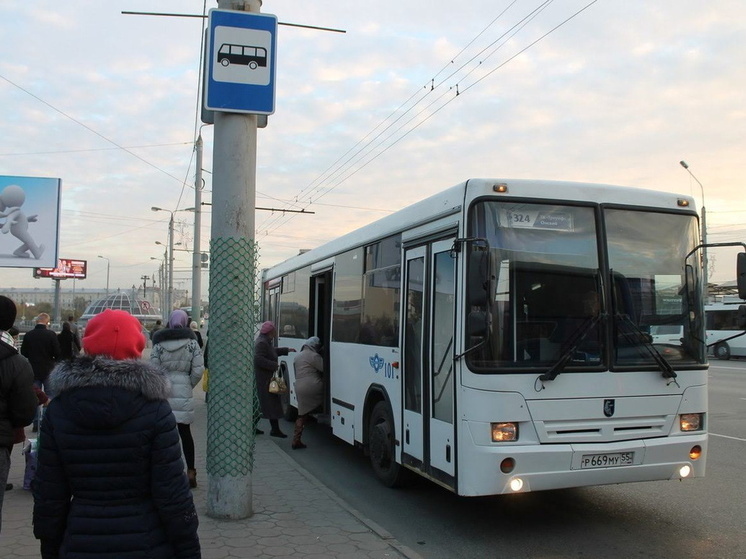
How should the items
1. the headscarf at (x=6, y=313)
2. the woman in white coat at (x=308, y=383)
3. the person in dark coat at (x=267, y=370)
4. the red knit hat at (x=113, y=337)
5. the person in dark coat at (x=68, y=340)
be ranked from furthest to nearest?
1. the person in dark coat at (x=68, y=340)
2. the person in dark coat at (x=267, y=370)
3. the woman in white coat at (x=308, y=383)
4. the headscarf at (x=6, y=313)
5. the red knit hat at (x=113, y=337)

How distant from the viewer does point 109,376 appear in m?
2.75

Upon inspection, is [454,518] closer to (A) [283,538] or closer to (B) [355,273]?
(A) [283,538]

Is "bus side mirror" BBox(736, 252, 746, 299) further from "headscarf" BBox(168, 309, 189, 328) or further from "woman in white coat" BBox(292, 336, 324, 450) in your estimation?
"woman in white coat" BBox(292, 336, 324, 450)

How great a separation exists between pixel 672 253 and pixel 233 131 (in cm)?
399

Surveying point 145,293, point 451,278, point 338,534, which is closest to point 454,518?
point 338,534

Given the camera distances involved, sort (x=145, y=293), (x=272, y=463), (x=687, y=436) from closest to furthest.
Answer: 1. (x=687, y=436)
2. (x=272, y=463)
3. (x=145, y=293)

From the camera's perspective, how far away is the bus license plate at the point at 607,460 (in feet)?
18.4

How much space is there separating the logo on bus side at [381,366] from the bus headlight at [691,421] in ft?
9.15

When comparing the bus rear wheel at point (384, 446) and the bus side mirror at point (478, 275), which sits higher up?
the bus side mirror at point (478, 275)

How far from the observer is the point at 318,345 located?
1037 centimetres

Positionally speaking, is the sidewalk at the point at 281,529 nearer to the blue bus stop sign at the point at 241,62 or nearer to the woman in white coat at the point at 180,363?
the woman in white coat at the point at 180,363

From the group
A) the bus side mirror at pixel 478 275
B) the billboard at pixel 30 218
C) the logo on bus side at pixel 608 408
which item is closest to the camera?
the bus side mirror at pixel 478 275

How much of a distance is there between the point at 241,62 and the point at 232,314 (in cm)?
217

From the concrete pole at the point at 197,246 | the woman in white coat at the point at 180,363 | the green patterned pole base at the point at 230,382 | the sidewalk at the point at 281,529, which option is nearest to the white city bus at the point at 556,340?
the sidewalk at the point at 281,529
